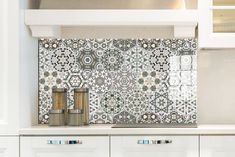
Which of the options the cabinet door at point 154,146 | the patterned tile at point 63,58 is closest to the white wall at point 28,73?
the patterned tile at point 63,58

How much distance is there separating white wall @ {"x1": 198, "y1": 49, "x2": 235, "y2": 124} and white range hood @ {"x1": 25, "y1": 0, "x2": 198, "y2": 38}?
0.31m

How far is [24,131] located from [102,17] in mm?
768

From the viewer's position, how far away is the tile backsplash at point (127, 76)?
307 centimetres

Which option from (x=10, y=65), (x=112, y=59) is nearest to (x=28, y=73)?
(x=10, y=65)

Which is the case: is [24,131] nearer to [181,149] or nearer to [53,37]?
[53,37]

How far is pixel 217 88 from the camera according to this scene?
122 inches

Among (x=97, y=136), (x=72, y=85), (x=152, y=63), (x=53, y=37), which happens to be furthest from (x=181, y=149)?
(x=53, y=37)

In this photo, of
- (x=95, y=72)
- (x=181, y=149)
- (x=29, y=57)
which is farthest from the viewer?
(x=95, y=72)

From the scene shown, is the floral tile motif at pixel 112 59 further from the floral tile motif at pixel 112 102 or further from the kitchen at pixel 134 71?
the floral tile motif at pixel 112 102

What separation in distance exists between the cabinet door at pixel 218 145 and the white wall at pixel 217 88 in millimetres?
437

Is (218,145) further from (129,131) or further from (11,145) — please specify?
(11,145)

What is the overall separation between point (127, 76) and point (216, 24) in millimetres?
639

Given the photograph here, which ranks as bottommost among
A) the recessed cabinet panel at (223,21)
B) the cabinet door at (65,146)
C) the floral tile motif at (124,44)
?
the cabinet door at (65,146)

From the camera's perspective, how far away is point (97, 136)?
267cm
